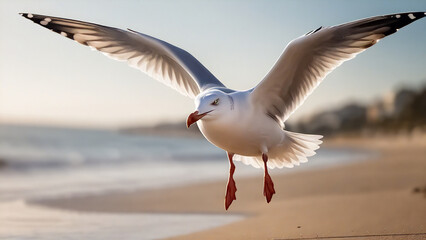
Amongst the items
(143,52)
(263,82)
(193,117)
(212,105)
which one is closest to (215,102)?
(212,105)

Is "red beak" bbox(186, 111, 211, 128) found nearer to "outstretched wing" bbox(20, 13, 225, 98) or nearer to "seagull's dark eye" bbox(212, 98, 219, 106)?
"seagull's dark eye" bbox(212, 98, 219, 106)

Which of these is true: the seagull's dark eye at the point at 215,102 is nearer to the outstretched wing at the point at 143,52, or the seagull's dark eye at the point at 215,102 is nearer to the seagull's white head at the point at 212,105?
the seagull's white head at the point at 212,105

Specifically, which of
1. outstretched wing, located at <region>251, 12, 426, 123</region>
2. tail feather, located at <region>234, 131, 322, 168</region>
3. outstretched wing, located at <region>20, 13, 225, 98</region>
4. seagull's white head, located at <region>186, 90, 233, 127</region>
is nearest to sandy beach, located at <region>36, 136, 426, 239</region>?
tail feather, located at <region>234, 131, 322, 168</region>

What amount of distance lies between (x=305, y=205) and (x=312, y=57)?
2460 millimetres

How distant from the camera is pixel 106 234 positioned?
4.75 meters

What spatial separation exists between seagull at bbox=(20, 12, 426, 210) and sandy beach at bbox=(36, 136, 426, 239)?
1.98 feet

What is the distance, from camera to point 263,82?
13.3 ft

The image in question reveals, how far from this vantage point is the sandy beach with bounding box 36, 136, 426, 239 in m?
4.55

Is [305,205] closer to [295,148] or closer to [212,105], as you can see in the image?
[295,148]

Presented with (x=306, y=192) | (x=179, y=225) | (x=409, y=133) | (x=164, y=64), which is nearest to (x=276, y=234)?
(x=179, y=225)

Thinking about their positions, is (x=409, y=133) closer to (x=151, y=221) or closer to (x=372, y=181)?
(x=372, y=181)

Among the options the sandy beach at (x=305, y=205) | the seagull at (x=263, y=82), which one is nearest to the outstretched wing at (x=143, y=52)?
the seagull at (x=263, y=82)

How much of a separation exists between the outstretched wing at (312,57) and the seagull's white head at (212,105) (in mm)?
375

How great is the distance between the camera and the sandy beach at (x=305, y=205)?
14.9ft
